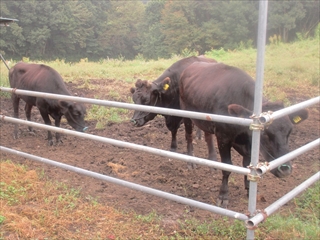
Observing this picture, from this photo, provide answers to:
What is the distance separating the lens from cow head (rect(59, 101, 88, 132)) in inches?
242

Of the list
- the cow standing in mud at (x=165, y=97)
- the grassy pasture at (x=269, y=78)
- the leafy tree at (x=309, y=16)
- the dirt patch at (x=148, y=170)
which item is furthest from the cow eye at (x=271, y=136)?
the leafy tree at (x=309, y=16)

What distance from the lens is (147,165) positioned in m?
5.26

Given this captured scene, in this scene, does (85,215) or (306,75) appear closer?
(85,215)

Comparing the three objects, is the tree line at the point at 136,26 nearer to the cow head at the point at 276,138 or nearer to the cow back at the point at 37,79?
the cow back at the point at 37,79

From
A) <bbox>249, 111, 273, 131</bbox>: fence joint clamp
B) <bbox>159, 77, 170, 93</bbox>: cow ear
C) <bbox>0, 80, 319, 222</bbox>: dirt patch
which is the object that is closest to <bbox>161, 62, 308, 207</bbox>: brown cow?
<bbox>0, 80, 319, 222</bbox>: dirt patch

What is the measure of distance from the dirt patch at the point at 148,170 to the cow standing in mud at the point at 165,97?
50 centimetres

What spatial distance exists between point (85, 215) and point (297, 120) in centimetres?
233

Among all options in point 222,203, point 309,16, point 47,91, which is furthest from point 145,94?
point 309,16

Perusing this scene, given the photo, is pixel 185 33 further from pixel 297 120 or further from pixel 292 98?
pixel 297 120

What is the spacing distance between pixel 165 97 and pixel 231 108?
9.83ft

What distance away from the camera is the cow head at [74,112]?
6152 millimetres

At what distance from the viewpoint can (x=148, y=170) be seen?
16.6 feet

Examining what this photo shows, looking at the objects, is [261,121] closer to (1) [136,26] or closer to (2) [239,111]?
(2) [239,111]

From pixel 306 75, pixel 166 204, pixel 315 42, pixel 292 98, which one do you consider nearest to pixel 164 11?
pixel 315 42
